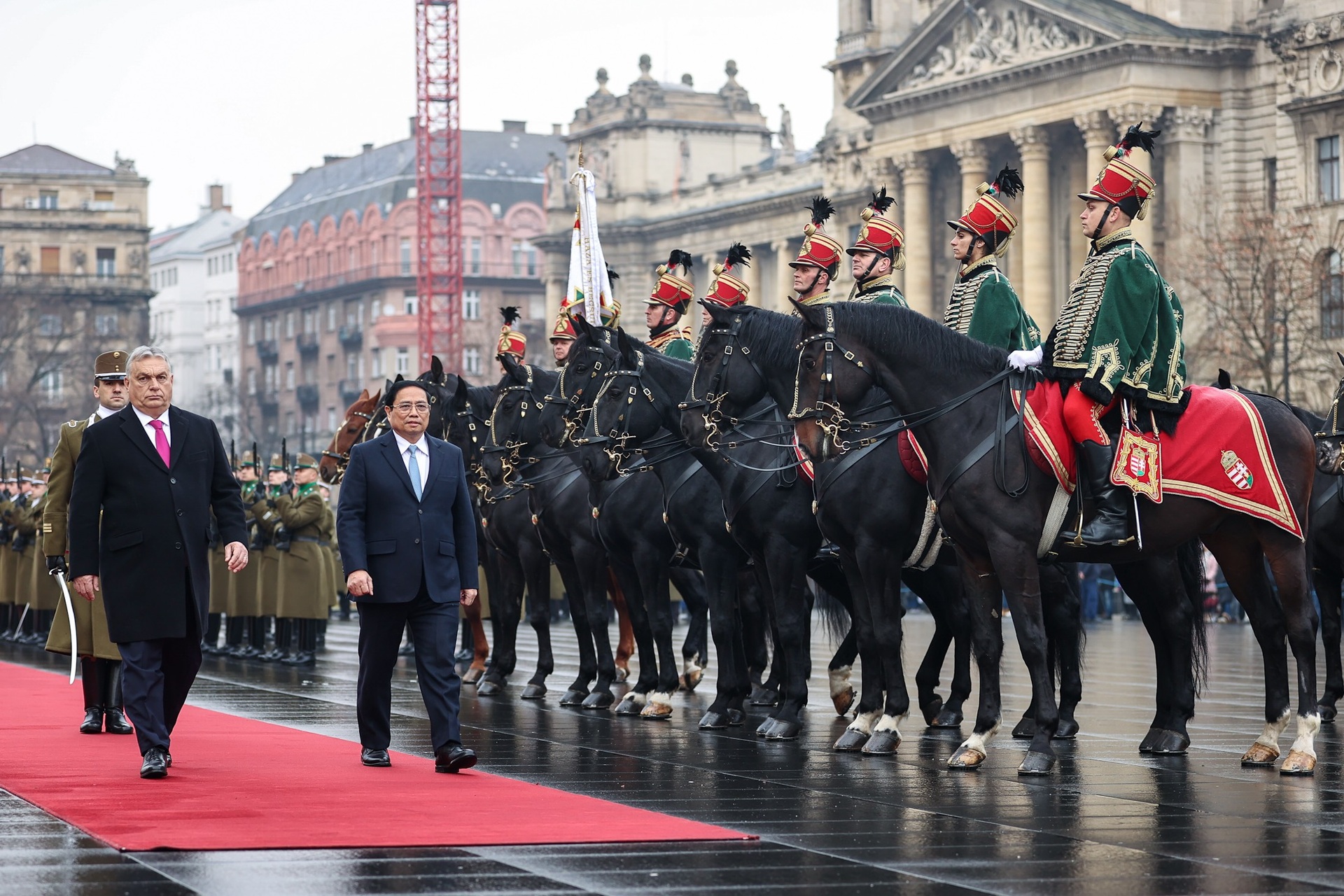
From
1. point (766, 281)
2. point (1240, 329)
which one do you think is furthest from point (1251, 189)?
point (766, 281)

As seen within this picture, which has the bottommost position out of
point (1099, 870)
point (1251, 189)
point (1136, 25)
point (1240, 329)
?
point (1099, 870)

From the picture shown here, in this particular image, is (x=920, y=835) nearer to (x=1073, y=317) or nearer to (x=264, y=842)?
(x=264, y=842)

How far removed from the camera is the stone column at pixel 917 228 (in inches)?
2992

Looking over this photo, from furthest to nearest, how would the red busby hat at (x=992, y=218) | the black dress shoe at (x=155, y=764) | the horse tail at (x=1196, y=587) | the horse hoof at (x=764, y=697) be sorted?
the horse hoof at (x=764, y=697) → the horse tail at (x=1196, y=587) → the red busby hat at (x=992, y=218) → the black dress shoe at (x=155, y=764)

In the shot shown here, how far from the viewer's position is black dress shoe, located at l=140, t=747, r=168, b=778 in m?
11.2

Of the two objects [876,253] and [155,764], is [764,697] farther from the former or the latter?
[155,764]

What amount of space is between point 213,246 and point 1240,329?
115 m

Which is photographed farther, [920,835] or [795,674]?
[795,674]

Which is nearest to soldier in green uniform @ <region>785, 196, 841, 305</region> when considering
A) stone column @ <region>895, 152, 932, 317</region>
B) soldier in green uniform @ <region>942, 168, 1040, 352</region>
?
soldier in green uniform @ <region>942, 168, 1040, 352</region>

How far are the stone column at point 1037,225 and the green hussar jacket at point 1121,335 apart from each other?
5787cm

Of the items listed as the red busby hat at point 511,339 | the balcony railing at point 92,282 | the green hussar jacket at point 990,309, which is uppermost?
the balcony railing at point 92,282

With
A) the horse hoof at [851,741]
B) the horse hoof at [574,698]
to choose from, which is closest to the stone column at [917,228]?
the horse hoof at [574,698]

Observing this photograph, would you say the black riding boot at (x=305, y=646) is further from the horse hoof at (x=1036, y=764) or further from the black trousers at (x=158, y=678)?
the horse hoof at (x=1036, y=764)

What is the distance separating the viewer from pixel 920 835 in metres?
9.41
